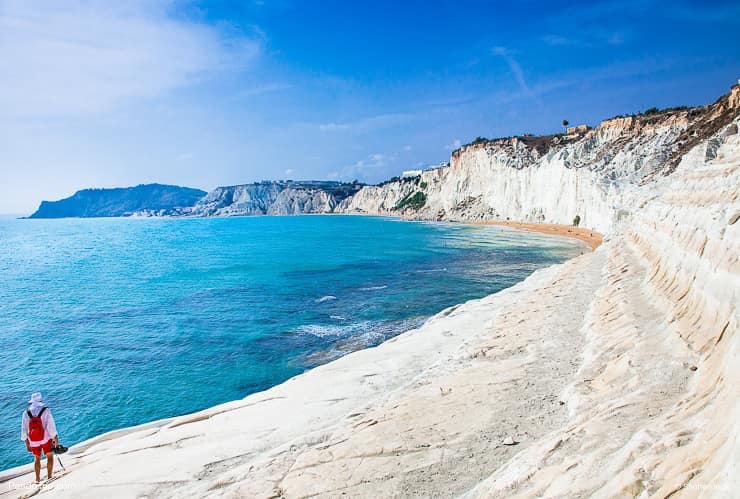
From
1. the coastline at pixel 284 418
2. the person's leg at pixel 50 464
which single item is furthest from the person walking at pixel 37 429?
the coastline at pixel 284 418

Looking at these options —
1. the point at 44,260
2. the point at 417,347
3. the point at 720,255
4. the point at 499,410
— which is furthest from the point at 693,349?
the point at 44,260

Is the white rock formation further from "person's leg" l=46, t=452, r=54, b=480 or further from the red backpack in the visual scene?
the red backpack

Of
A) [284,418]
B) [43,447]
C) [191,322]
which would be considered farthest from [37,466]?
[191,322]

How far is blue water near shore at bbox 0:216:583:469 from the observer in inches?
587

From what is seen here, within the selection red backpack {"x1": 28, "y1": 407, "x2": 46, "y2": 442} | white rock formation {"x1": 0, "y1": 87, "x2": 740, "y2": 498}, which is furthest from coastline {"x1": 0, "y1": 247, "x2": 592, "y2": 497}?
red backpack {"x1": 28, "y1": 407, "x2": 46, "y2": 442}

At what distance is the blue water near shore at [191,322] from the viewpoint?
14.9m

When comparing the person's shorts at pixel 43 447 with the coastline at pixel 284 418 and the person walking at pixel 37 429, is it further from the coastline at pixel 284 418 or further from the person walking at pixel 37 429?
the coastline at pixel 284 418

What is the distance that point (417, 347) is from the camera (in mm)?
14883

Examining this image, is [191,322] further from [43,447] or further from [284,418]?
[284,418]

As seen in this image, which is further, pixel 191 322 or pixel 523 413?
pixel 191 322

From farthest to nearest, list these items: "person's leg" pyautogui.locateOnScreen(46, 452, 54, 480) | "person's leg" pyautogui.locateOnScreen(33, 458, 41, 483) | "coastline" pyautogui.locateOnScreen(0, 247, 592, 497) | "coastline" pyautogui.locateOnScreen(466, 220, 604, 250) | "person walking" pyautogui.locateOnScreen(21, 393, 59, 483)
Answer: "coastline" pyautogui.locateOnScreen(466, 220, 604, 250)
"person's leg" pyautogui.locateOnScreen(46, 452, 54, 480)
"person's leg" pyautogui.locateOnScreen(33, 458, 41, 483)
"person walking" pyautogui.locateOnScreen(21, 393, 59, 483)
"coastline" pyautogui.locateOnScreen(0, 247, 592, 497)

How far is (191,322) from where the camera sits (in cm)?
2364

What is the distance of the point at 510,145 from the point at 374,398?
10677 cm

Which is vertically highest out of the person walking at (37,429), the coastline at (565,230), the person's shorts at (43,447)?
the coastline at (565,230)
